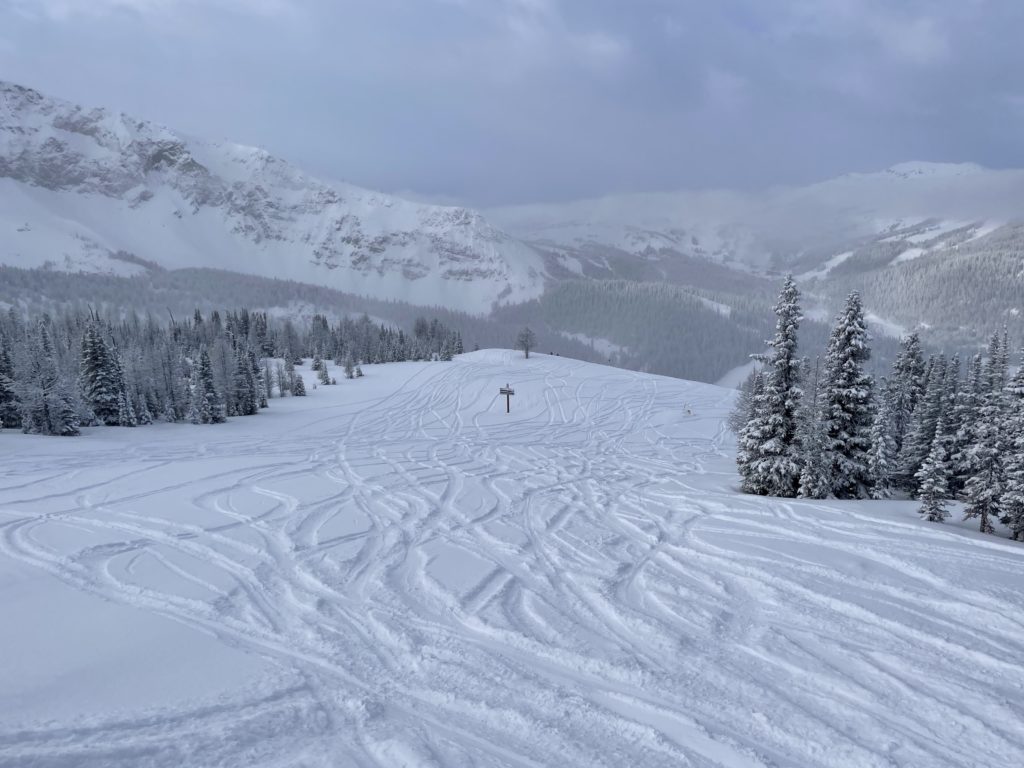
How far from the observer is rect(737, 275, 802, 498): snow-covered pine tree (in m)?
20.5

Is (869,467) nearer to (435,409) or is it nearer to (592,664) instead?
(592,664)

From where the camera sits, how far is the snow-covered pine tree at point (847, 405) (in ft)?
67.5

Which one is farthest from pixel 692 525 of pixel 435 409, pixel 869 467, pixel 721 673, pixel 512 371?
pixel 512 371

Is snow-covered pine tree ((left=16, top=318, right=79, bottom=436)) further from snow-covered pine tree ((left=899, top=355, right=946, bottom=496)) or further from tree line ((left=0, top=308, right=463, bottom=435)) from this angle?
snow-covered pine tree ((left=899, top=355, right=946, bottom=496))

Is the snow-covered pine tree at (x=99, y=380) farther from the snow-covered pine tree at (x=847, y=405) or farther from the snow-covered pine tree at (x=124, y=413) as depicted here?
the snow-covered pine tree at (x=847, y=405)

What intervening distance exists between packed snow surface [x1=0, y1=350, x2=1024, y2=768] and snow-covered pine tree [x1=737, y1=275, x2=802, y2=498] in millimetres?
5663

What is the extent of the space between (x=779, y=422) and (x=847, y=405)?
10.1 feet

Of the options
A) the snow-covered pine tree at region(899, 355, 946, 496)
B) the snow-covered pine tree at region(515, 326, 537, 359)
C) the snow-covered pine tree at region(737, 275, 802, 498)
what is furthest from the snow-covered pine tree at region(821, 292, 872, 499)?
the snow-covered pine tree at region(515, 326, 537, 359)

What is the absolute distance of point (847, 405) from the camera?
21125 millimetres

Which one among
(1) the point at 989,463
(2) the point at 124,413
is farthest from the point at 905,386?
(2) the point at 124,413

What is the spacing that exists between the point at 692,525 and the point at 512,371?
2382 inches

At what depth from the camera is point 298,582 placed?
853 cm

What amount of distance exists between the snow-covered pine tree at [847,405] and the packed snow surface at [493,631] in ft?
22.7

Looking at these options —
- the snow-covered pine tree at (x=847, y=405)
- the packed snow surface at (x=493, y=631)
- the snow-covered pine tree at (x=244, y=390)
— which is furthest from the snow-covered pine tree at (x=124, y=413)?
the snow-covered pine tree at (x=847, y=405)
